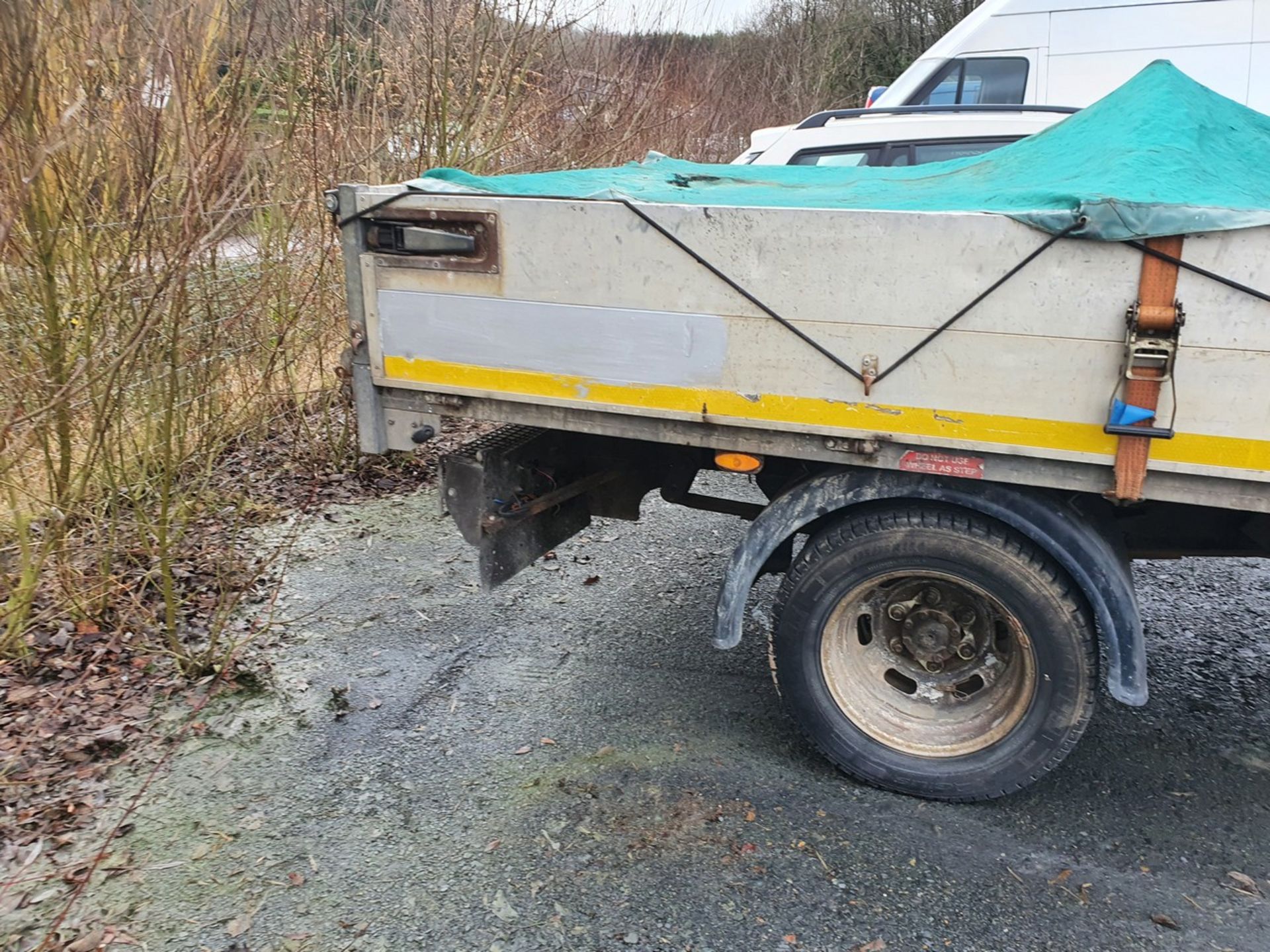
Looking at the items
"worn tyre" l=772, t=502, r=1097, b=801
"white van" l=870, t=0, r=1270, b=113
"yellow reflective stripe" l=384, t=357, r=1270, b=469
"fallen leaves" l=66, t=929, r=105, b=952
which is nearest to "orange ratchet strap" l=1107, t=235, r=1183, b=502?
"yellow reflective stripe" l=384, t=357, r=1270, b=469

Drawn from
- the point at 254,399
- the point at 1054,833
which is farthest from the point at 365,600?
the point at 1054,833

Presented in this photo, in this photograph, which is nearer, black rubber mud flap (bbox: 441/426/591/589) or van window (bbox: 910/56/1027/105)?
black rubber mud flap (bbox: 441/426/591/589)

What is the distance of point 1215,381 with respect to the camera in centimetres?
244

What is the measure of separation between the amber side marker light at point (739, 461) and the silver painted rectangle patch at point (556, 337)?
0.30 metres

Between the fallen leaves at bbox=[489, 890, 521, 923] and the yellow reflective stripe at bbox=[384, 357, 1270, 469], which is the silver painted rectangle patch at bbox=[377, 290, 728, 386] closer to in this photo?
the yellow reflective stripe at bbox=[384, 357, 1270, 469]

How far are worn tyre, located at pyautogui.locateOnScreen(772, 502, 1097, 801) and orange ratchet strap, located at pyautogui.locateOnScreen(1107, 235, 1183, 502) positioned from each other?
59cm

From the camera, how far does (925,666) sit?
3219 millimetres

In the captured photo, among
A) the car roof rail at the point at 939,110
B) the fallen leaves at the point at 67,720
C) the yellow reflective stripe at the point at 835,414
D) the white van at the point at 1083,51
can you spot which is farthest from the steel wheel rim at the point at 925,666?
the white van at the point at 1083,51

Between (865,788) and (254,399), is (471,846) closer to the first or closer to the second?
(865,788)

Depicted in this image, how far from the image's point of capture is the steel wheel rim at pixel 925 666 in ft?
10.3

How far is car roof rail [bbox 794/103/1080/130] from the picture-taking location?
757 centimetres

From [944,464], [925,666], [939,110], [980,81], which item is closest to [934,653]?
[925,666]

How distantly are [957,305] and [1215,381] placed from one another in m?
0.67

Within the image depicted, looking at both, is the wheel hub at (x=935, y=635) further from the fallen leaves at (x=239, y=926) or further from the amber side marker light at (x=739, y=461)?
the fallen leaves at (x=239, y=926)
